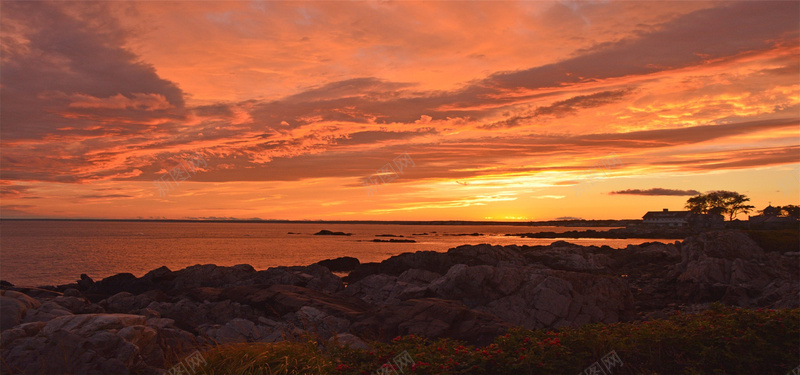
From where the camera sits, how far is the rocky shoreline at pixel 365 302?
9.80 metres

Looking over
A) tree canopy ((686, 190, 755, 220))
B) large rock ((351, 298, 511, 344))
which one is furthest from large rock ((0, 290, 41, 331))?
tree canopy ((686, 190, 755, 220))

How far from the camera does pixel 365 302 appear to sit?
85.1 feet

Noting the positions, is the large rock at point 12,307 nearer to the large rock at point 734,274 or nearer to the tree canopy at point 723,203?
the large rock at point 734,274

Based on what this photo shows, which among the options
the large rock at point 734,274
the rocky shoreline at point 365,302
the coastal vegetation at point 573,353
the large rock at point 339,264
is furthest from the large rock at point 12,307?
the large rock at point 339,264

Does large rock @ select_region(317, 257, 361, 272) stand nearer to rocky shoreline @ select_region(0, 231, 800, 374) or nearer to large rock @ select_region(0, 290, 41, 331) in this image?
rocky shoreline @ select_region(0, 231, 800, 374)

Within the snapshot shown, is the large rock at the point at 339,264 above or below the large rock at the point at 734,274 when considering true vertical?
below

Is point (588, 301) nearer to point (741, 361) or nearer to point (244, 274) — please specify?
point (741, 361)

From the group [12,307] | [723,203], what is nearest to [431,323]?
[12,307]

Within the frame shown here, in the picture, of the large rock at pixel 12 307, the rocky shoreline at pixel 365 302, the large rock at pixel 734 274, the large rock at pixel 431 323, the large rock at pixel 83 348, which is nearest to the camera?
the large rock at pixel 83 348

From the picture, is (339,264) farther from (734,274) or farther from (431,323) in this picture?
(431,323)

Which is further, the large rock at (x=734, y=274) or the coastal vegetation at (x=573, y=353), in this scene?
the large rock at (x=734, y=274)

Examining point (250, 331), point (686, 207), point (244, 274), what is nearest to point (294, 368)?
Result: point (250, 331)

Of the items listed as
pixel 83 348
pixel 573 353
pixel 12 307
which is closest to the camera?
pixel 573 353

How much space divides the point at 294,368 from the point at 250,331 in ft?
37.8
